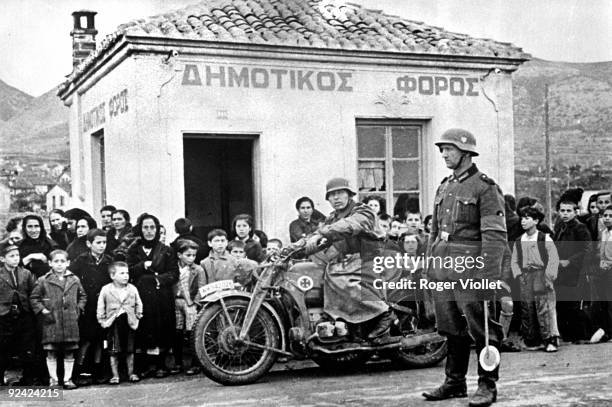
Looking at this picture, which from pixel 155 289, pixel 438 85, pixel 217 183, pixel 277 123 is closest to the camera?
pixel 155 289

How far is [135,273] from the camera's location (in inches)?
241

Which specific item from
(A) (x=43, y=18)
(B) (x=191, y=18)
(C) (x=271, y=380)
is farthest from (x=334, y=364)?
(B) (x=191, y=18)

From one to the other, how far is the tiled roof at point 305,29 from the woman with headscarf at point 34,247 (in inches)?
91.8

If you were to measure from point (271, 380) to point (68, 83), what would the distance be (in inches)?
233

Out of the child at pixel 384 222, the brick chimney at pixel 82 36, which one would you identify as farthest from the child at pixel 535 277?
the brick chimney at pixel 82 36

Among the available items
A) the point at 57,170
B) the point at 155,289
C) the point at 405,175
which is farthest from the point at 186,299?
the point at 57,170

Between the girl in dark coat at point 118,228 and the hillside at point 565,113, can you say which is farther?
the hillside at point 565,113

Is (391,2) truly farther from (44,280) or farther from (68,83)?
(68,83)

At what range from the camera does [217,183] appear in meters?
12.2

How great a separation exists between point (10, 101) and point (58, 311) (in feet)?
7.44

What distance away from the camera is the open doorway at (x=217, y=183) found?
11.9m

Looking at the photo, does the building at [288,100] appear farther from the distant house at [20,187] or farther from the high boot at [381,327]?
the high boot at [381,327]

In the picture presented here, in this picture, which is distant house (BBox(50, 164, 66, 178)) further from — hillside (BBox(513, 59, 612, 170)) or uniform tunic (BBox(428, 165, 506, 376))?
uniform tunic (BBox(428, 165, 506, 376))

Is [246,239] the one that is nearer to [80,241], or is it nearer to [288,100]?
[80,241]
